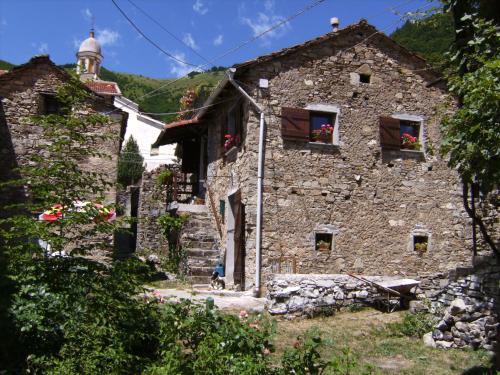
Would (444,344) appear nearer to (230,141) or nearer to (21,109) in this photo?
(230,141)

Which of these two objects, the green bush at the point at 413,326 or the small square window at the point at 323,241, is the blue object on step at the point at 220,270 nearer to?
the small square window at the point at 323,241

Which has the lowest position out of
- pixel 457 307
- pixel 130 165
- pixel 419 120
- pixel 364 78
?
pixel 457 307

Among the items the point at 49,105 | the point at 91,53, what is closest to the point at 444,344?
the point at 49,105

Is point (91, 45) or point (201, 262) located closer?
point (201, 262)

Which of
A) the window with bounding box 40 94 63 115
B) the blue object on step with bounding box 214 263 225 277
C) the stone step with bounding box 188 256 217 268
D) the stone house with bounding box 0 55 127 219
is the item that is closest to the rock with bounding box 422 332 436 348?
the blue object on step with bounding box 214 263 225 277

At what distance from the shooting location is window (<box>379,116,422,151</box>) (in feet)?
37.8

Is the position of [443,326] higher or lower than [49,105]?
lower

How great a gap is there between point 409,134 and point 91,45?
3327 cm

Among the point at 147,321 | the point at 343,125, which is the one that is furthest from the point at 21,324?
the point at 343,125

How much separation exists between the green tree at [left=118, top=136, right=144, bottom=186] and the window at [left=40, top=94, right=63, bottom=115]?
62.7 ft

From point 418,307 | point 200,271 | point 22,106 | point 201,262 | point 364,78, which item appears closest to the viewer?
point 418,307

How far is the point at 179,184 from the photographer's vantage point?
16.8m

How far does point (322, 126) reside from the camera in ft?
37.0

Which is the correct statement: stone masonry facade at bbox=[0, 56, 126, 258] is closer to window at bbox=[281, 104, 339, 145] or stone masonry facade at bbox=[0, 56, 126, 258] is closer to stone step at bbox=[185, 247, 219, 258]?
stone step at bbox=[185, 247, 219, 258]
